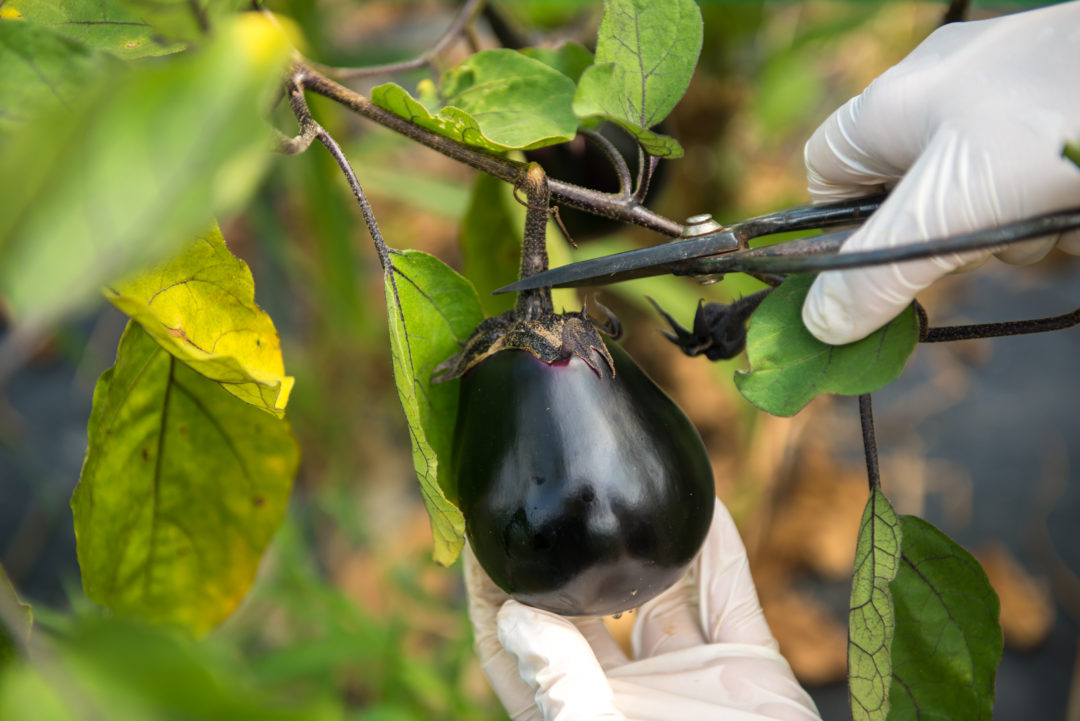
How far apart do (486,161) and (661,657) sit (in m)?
0.39

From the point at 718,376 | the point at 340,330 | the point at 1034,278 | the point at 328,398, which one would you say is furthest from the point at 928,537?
the point at 1034,278

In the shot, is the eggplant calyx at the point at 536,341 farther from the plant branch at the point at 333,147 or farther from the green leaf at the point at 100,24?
the green leaf at the point at 100,24

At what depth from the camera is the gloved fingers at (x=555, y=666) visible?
20.3 inches

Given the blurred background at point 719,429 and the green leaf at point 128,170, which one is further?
the blurred background at point 719,429

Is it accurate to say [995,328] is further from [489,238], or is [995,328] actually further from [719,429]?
[719,429]

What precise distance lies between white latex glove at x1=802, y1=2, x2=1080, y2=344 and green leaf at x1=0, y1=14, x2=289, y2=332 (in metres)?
0.30

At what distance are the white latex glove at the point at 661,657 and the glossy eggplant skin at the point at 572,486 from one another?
0.09 meters

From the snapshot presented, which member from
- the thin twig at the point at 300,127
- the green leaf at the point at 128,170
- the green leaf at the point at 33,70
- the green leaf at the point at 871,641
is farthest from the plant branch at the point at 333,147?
the green leaf at the point at 871,641

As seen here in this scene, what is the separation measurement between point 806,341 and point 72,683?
0.36 meters

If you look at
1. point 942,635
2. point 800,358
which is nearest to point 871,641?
point 942,635

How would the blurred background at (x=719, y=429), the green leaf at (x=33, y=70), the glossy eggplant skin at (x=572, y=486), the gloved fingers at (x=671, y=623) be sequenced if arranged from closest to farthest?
the green leaf at (x=33, y=70) → the glossy eggplant skin at (x=572, y=486) → the gloved fingers at (x=671, y=623) → the blurred background at (x=719, y=429)

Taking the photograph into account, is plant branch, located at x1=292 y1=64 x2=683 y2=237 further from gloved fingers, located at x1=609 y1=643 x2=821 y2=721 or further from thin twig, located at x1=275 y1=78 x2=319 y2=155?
gloved fingers, located at x1=609 y1=643 x2=821 y2=721

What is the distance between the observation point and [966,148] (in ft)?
1.38

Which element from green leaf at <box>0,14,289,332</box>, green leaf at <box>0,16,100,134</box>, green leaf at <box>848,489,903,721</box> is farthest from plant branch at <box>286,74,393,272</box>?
green leaf at <box>848,489,903,721</box>
